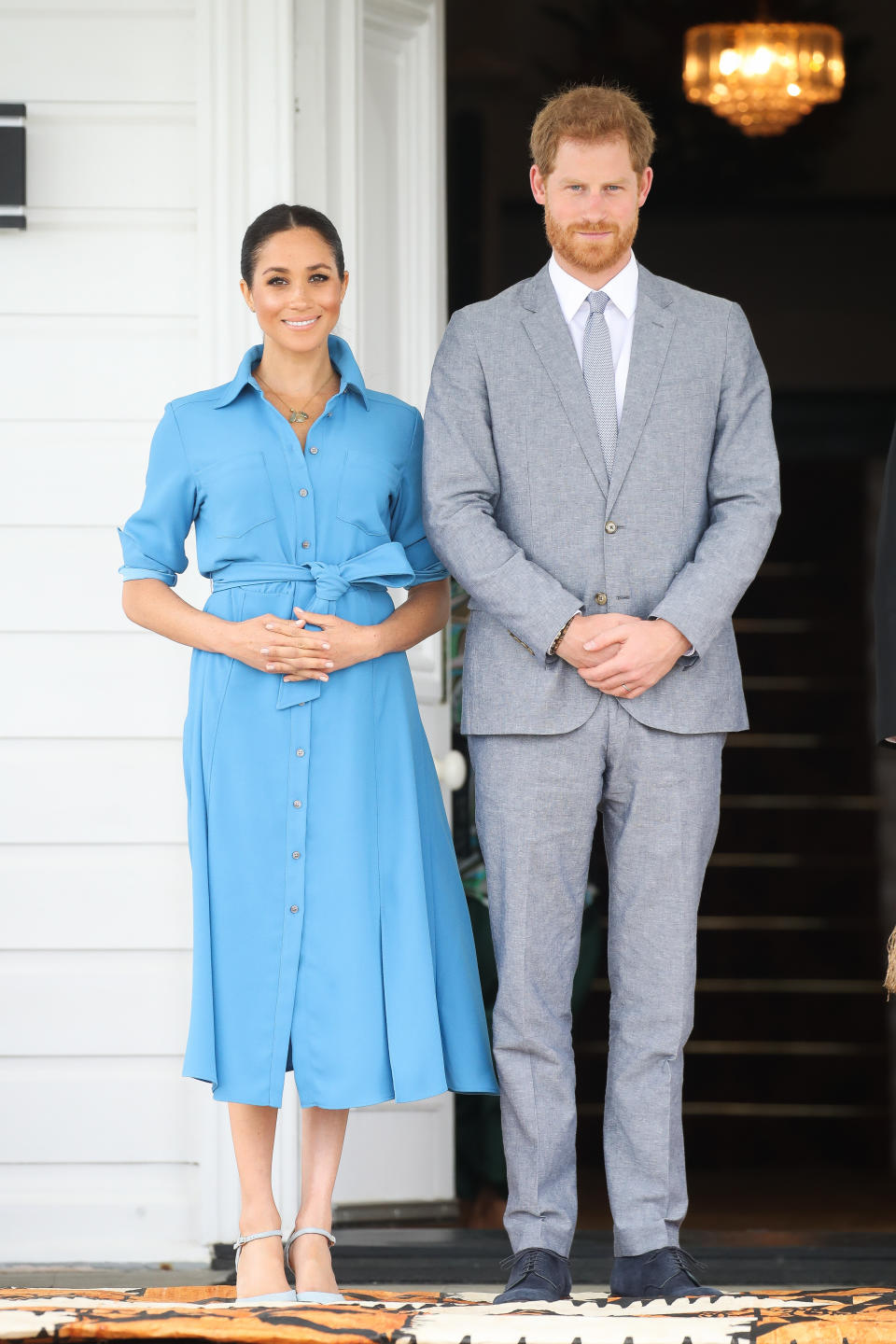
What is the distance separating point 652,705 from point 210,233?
1.40 m

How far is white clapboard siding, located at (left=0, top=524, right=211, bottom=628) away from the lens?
10.2ft

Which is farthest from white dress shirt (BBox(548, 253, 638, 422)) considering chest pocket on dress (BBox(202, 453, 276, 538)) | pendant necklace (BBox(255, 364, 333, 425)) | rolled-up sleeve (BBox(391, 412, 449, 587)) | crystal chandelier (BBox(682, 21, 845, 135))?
crystal chandelier (BBox(682, 21, 845, 135))

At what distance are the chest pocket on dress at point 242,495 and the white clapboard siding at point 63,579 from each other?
75cm

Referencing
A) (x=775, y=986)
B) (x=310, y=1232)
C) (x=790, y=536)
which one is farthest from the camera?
(x=790, y=536)

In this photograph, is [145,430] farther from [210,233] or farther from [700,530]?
[700,530]

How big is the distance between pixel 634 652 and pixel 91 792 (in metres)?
1.30

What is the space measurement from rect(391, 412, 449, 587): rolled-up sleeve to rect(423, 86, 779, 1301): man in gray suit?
0.11m

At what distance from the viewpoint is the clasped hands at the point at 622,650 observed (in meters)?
2.25

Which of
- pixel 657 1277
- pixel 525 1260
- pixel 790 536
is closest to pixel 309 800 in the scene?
pixel 525 1260

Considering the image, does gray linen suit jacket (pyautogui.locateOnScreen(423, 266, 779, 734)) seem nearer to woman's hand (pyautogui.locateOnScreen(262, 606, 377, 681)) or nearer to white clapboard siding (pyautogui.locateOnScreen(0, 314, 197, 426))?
woman's hand (pyautogui.locateOnScreen(262, 606, 377, 681))

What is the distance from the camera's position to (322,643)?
2.30 meters

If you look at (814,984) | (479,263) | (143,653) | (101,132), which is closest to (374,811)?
(143,653)

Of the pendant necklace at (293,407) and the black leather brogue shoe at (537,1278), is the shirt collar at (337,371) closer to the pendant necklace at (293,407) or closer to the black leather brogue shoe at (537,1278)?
the pendant necklace at (293,407)

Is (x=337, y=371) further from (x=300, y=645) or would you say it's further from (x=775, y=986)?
(x=775, y=986)
